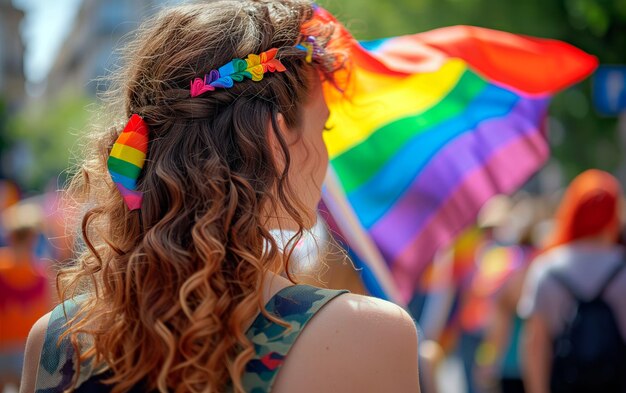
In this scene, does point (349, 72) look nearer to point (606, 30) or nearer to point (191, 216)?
point (191, 216)

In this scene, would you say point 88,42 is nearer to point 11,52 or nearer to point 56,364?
point 11,52

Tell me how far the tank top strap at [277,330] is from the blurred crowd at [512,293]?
504 millimetres

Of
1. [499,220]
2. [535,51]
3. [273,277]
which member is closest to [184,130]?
[273,277]

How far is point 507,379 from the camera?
5828mm

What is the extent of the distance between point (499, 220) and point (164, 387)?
6910 mm

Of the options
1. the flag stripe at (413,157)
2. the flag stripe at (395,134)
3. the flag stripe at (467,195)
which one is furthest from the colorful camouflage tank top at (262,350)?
the flag stripe at (467,195)

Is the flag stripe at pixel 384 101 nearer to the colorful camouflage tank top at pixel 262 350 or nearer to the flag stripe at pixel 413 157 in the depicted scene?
the flag stripe at pixel 413 157

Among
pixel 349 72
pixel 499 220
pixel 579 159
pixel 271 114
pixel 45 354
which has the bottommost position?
pixel 579 159

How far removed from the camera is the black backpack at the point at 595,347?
4133 mm

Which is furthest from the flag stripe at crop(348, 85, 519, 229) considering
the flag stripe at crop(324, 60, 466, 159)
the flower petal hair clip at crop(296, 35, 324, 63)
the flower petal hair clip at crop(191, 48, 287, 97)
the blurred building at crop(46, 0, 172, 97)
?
the blurred building at crop(46, 0, 172, 97)

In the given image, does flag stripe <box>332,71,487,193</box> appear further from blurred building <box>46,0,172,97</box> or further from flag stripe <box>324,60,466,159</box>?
blurred building <box>46,0,172,97</box>

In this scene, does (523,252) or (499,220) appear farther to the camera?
(499,220)

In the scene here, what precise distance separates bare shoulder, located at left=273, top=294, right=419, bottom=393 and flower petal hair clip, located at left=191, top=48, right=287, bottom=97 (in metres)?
0.50

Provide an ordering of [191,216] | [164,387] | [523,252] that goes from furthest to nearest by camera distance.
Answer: [523,252], [191,216], [164,387]
